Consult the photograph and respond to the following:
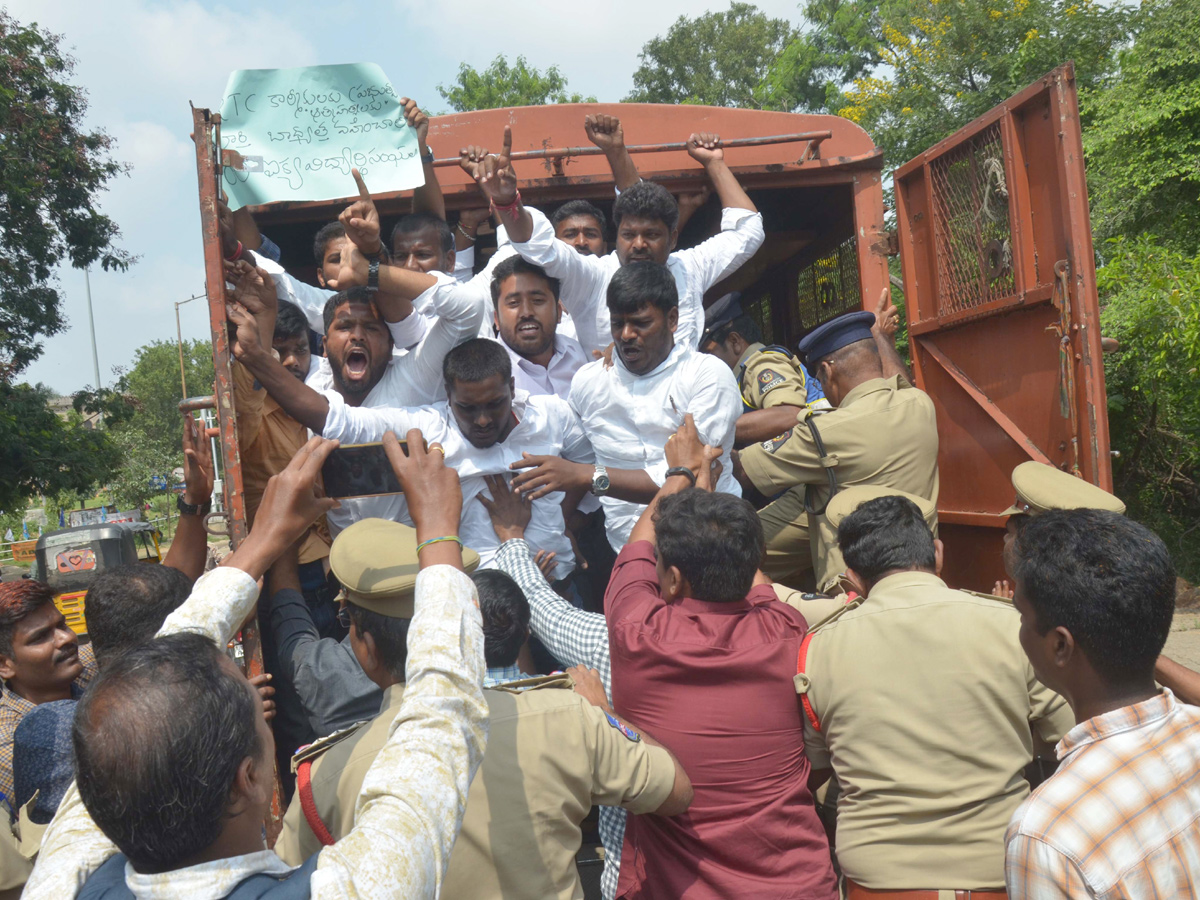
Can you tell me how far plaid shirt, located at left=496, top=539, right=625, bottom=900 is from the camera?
7.20 feet

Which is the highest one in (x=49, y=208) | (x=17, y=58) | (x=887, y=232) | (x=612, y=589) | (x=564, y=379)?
(x=17, y=58)

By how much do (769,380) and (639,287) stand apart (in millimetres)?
850

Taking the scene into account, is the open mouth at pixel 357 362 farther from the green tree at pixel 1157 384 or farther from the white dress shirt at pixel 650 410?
the green tree at pixel 1157 384

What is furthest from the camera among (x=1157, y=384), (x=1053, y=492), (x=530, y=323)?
(x=1157, y=384)

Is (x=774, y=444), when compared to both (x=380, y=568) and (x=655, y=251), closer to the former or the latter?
(x=655, y=251)

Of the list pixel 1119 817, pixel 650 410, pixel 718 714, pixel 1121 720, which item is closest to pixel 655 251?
pixel 650 410

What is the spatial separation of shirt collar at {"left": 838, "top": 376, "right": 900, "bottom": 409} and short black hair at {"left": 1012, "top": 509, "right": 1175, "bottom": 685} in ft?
4.95

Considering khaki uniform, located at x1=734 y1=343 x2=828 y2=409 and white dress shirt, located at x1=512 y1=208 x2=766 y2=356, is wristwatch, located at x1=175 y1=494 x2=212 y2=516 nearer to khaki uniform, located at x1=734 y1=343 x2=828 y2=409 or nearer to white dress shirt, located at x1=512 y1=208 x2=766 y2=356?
white dress shirt, located at x1=512 y1=208 x2=766 y2=356

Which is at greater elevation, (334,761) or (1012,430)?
(1012,430)

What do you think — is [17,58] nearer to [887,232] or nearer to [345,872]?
[887,232]

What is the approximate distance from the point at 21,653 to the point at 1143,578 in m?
2.71

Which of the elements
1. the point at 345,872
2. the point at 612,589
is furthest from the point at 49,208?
the point at 345,872

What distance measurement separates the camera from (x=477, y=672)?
119cm

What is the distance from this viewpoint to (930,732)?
6.11 ft
